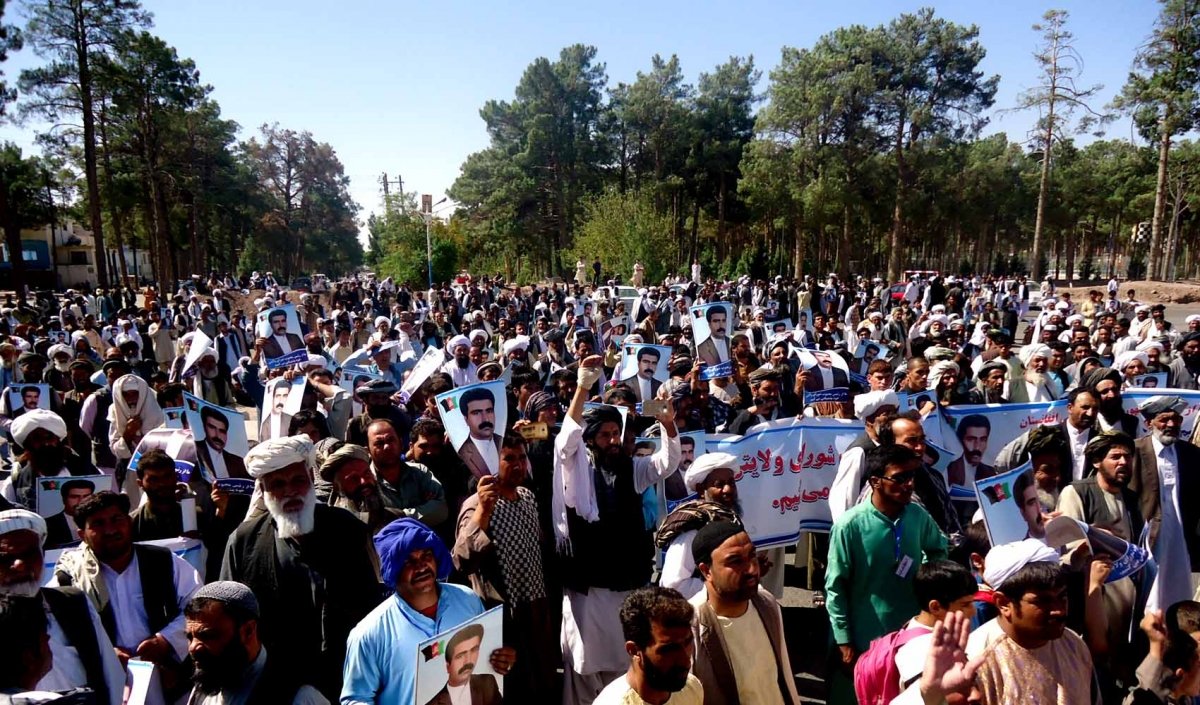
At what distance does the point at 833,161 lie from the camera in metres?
38.8

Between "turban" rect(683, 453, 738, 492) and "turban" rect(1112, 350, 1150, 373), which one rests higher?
"turban" rect(1112, 350, 1150, 373)

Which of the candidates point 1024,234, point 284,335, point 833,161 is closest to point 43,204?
point 284,335

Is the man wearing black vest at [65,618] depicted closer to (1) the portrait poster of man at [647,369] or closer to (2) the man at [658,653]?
(2) the man at [658,653]

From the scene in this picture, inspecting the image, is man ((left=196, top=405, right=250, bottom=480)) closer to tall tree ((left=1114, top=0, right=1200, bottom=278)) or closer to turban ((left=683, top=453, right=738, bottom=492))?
turban ((left=683, top=453, right=738, bottom=492))

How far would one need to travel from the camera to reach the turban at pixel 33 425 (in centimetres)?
446

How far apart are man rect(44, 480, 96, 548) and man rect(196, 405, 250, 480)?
80 cm

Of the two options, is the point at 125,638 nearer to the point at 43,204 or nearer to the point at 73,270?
the point at 43,204

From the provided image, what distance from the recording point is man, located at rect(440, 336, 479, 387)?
24.2 ft

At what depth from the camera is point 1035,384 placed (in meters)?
6.69

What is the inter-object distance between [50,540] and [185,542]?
125 cm

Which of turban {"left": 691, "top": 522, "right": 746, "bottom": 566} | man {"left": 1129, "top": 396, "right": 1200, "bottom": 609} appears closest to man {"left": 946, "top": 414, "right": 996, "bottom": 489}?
man {"left": 1129, "top": 396, "right": 1200, "bottom": 609}

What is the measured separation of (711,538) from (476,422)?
230 cm

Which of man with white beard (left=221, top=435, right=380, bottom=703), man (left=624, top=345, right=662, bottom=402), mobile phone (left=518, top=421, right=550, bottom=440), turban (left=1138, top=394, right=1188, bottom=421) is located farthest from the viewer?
man (left=624, top=345, right=662, bottom=402)

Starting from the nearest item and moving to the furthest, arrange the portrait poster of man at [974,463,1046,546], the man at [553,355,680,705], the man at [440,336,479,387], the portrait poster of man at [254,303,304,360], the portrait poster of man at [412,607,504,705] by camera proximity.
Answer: the portrait poster of man at [412,607,504,705] < the portrait poster of man at [974,463,1046,546] < the man at [553,355,680,705] < the man at [440,336,479,387] < the portrait poster of man at [254,303,304,360]
